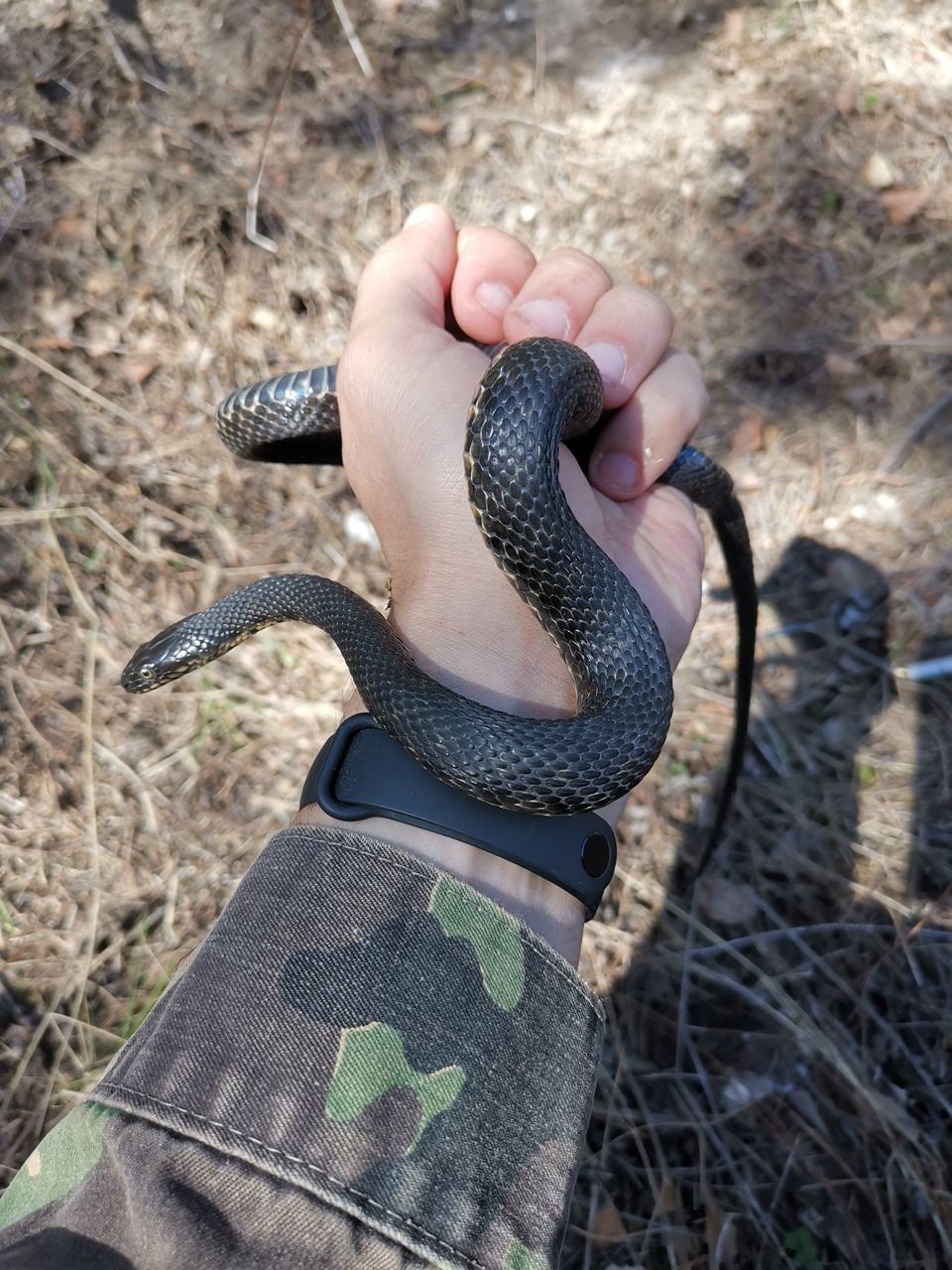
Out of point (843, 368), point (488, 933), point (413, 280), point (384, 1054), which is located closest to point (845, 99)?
point (843, 368)

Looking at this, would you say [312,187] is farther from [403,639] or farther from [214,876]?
[214,876]

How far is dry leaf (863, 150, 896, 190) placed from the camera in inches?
245

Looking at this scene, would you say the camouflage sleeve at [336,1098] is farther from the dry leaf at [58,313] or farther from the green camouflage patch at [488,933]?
the dry leaf at [58,313]

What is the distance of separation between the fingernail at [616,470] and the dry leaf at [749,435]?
2.52 meters

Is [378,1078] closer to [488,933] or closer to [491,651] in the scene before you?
[488,933]

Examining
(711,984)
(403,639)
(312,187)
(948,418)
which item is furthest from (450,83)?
(711,984)

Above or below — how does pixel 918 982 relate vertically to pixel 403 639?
below

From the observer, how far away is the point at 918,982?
4.53m

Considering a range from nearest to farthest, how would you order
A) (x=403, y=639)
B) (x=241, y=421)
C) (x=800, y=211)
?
1. (x=403, y=639)
2. (x=241, y=421)
3. (x=800, y=211)

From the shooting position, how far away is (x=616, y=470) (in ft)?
12.0

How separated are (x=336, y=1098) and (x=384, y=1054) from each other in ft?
0.47

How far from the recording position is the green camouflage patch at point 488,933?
215 cm

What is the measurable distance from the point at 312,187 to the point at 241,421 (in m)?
2.77

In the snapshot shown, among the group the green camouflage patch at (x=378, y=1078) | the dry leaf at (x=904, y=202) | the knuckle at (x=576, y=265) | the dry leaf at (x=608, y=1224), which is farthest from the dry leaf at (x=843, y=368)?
the green camouflage patch at (x=378, y=1078)
